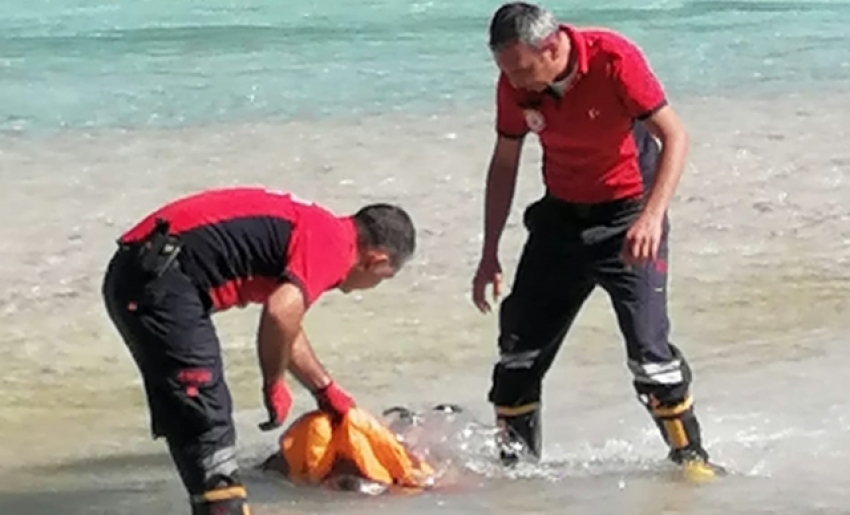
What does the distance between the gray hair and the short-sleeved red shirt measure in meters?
0.74

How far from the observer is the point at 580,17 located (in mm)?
26406

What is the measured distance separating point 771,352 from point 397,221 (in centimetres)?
311

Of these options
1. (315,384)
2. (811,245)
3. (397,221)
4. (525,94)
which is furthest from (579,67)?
(811,245)

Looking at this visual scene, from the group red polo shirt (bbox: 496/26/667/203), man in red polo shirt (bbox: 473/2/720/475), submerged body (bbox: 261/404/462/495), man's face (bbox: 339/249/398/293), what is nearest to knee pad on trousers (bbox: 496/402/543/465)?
man in red polo shirt (bbox: 473/2/720/475)

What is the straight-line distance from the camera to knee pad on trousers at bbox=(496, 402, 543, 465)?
6184 millimetres

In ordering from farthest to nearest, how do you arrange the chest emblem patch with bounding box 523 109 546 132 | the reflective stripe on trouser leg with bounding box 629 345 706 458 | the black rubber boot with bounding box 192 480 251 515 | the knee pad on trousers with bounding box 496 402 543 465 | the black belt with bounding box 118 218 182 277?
the knee pad on trousers with bounding box 496 402 543 465
the reflective stripe on trouser leg with bounding box 629 345 706 458
the chest emblem patch with bounding box 523 109 546 132
the black rubber boot with bounding box 192 480 251 515
the black belt with bounding box 118 218 182 277

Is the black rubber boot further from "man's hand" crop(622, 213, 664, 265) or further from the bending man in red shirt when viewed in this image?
"man's hand" crop(622, 213, 664, 265)

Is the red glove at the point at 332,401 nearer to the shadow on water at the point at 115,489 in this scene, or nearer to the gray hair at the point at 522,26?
the shadow on water at the point at 115,489

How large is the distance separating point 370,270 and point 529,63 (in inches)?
30.9

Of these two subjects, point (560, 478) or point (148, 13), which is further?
point (148, 13)

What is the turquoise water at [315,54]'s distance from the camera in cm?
1745

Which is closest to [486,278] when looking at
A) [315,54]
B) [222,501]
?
[222,501]

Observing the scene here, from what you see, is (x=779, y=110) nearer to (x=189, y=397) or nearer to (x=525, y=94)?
(x=525, y=94)

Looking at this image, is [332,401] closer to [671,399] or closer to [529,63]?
[671,399]
